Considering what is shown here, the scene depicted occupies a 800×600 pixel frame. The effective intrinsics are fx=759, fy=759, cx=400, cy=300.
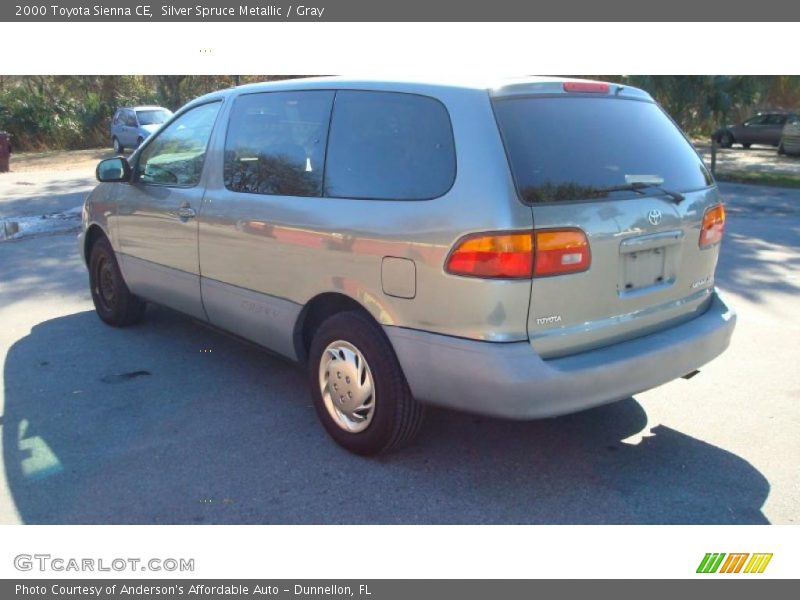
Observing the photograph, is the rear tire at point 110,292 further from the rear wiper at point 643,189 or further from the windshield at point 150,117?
the windshield at point 150,117

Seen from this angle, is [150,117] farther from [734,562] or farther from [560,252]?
[734,562]

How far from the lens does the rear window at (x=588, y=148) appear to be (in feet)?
11.0

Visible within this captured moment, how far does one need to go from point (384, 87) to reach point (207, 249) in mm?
1659

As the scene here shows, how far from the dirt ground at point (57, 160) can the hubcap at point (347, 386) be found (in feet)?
66.8

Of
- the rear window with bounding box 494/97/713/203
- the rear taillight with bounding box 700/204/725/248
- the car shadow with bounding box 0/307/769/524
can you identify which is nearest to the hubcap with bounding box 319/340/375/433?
the car shadow with bounding box 0/307/769/524

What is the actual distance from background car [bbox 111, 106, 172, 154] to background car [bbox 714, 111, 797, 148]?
19.9 m

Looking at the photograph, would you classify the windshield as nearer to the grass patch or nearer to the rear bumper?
the grass patch

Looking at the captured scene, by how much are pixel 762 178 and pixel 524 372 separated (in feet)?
55.5

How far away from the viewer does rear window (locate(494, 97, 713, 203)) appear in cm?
336

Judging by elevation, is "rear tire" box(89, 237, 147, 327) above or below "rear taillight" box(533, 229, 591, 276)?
below

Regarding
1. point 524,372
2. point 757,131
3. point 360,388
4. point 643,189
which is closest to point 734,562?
point 524,372

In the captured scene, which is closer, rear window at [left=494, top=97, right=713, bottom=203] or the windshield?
rear window at [left=494, top=97, right=713, bottom=203]

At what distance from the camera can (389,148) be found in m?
3.73

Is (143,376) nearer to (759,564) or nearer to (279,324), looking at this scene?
(279,324)
